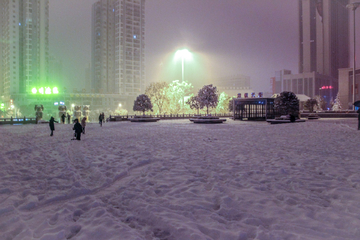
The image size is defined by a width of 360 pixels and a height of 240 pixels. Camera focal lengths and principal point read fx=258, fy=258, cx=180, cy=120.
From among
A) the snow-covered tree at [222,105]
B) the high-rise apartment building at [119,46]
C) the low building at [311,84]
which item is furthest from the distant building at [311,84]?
the snow-covered tree at [222,105]

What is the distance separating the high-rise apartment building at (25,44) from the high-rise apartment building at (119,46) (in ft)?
95.0

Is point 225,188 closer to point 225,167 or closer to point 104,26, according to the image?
point 225,167

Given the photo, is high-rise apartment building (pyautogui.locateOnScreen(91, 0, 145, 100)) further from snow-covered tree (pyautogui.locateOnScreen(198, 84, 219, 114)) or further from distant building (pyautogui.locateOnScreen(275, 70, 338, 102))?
distant building (pyautogui.locateOnScreen(275, 70, 338, 102))

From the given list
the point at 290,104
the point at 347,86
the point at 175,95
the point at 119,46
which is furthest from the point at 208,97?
the point at 119,46

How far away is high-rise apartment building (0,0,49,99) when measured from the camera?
11169 cm

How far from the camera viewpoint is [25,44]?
113312mm

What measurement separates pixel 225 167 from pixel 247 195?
8.18 ft

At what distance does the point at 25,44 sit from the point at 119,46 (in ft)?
138

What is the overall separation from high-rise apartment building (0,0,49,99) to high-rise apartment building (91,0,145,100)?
29.0 m

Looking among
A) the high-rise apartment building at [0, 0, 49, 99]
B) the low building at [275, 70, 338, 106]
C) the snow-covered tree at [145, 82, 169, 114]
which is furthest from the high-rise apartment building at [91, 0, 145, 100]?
the low building at [275, 70, 338, 106]

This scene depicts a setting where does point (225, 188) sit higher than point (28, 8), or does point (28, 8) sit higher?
point (28, 8)

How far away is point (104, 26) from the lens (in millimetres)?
138500

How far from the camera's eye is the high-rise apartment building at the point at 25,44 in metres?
112

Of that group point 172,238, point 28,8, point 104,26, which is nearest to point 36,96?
point 28,8
